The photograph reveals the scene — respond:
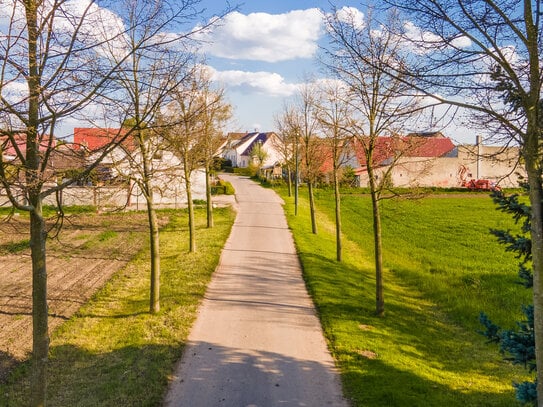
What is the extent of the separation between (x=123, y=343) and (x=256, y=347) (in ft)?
9.01

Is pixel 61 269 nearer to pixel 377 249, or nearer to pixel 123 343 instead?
pixel 123 343

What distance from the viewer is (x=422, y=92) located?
15.2 feet

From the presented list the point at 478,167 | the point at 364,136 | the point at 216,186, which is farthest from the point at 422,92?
the point at 478,167

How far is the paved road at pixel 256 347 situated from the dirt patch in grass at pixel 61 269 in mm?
3210

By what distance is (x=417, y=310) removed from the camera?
12.3 m

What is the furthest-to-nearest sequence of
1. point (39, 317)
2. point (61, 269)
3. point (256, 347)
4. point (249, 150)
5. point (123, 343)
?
point (249, 150), point (61, 269), point (123, 343), point (256, 347), point (39, 317)

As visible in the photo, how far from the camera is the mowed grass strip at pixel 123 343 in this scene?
7246 millimetres

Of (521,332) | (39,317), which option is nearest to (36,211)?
(39,317)

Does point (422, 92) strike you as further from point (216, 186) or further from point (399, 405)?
point (216, 186)

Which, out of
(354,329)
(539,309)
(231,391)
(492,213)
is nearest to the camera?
(539,309)

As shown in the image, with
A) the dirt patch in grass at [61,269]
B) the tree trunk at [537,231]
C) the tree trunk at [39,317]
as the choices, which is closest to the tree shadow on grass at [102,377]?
the dirt patch in grass at [61,269]

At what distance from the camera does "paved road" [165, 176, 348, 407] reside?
727 centimetres

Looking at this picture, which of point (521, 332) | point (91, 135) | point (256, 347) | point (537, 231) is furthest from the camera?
point (256, 347)

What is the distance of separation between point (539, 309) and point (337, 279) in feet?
34.1
